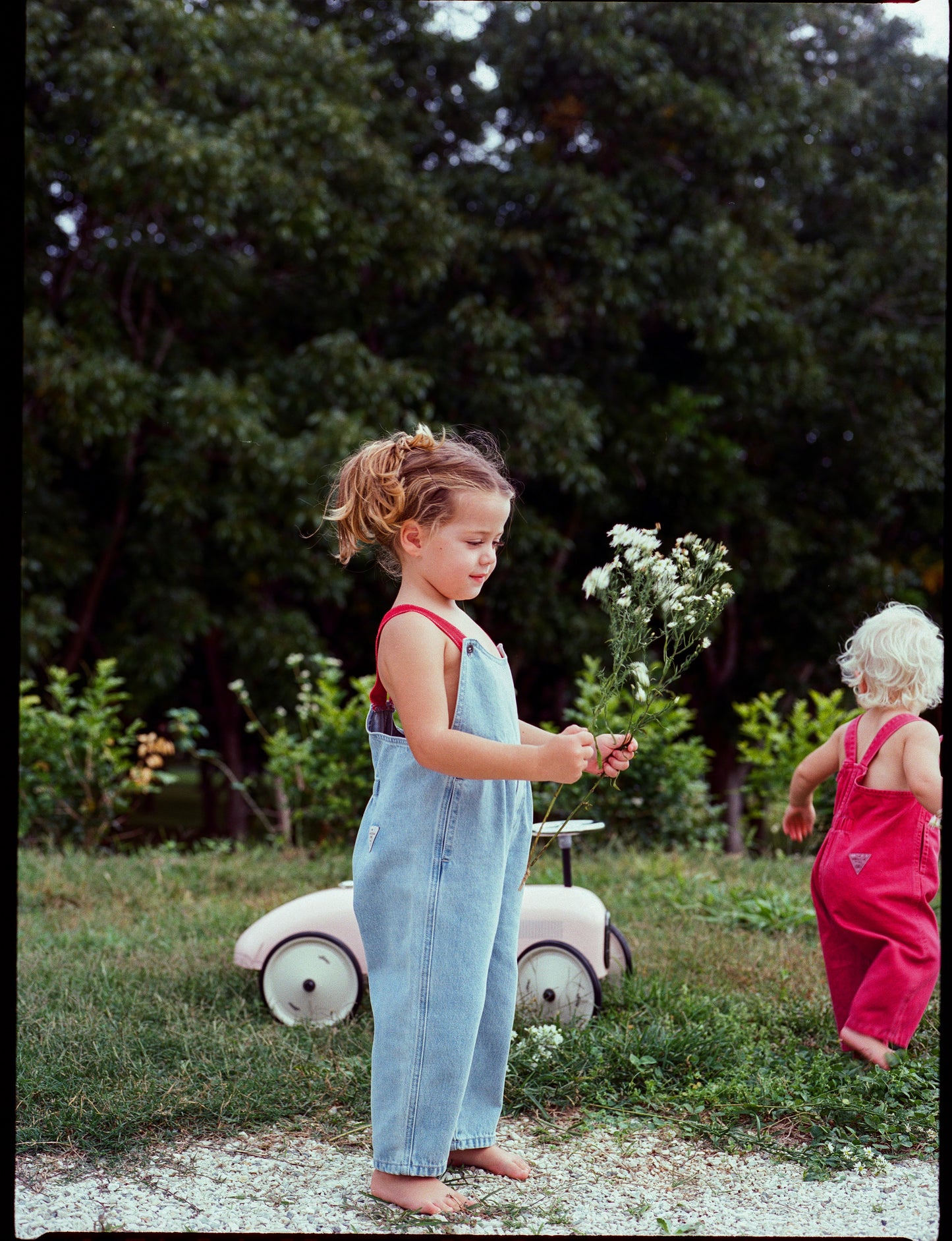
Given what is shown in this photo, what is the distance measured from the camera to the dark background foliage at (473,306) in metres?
7.71

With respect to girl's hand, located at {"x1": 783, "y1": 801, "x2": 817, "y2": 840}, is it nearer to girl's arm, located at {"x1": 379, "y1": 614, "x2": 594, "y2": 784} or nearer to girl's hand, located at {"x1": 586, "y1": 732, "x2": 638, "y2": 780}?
girl's hand, located at {"x1": 586, "y1": 732, "x2": 638, "y2": 780}

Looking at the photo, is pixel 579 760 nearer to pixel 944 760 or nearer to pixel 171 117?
pixel 944 760

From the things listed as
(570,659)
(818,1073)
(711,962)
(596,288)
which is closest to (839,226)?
(596,288)

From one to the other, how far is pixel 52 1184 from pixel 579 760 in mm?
1296

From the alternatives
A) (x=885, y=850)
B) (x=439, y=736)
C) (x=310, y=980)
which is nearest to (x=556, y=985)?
(x=310, y=980)

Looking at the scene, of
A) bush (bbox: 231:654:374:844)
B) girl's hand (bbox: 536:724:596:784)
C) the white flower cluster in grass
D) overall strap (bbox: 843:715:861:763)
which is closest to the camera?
girl's hand (bbox: 536:724:596:784)

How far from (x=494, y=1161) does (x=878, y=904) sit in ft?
3.66

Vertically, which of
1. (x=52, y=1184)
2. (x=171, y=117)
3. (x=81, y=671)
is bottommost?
(x=52, y=1184)

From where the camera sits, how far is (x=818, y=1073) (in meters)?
2.55

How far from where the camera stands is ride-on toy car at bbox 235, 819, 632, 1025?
2.89 meters

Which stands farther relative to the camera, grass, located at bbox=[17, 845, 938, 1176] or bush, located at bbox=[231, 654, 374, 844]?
bush, located at bbox=[231, 654, 374, 844]

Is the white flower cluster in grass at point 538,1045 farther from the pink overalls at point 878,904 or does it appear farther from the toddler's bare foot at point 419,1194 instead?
the pink overalls at point 878,904

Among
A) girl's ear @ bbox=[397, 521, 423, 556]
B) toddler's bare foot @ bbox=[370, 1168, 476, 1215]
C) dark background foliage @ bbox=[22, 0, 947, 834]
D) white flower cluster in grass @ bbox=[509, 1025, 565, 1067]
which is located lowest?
toddler's bare foot @ bbox=[370, 1168, 476, 1215]

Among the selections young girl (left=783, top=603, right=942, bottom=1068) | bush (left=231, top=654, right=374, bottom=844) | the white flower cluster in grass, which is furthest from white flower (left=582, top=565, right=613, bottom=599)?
bush (left=231, top=654, right=374, bottom=844)
